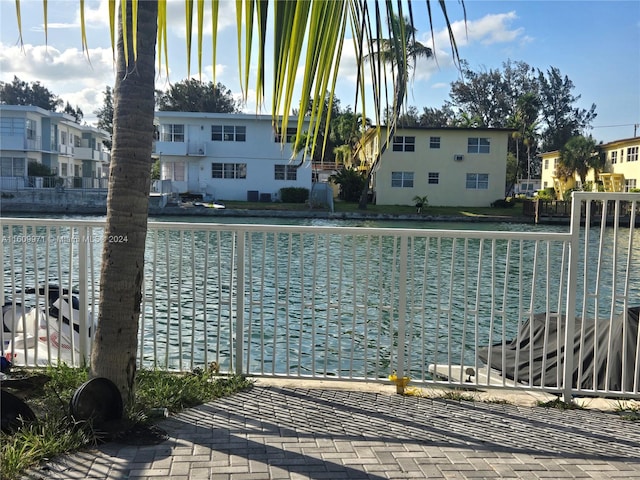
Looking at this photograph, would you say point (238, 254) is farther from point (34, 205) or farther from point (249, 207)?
point (34, 205)

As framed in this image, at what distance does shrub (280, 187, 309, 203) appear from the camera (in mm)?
44750

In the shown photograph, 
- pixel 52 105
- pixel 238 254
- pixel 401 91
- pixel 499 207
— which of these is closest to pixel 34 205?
pixel 499 207

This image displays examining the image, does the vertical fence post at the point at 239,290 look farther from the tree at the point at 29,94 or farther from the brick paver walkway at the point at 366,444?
the tree at the point at 29,94

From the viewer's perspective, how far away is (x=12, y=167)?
52312 mm

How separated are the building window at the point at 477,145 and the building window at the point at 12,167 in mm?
37898

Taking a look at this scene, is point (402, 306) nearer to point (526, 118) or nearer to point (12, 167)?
Answer: point (12, 167)

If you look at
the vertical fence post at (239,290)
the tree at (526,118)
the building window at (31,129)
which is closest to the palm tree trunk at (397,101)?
the vertical fence post at (239,290)

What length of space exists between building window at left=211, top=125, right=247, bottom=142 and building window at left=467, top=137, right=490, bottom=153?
1759cm

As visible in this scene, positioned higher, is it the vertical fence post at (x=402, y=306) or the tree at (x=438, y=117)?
the tree at (x=438, y=117)

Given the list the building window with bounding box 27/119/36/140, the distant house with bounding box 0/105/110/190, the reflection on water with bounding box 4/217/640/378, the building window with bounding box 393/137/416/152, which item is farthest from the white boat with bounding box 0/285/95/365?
the building window with bounding box 27/119/36/140

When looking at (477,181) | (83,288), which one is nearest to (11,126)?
(477,181)

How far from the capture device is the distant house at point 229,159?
153 feet

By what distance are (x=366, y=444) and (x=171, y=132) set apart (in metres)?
45.8

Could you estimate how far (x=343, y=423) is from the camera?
395 centimetres
